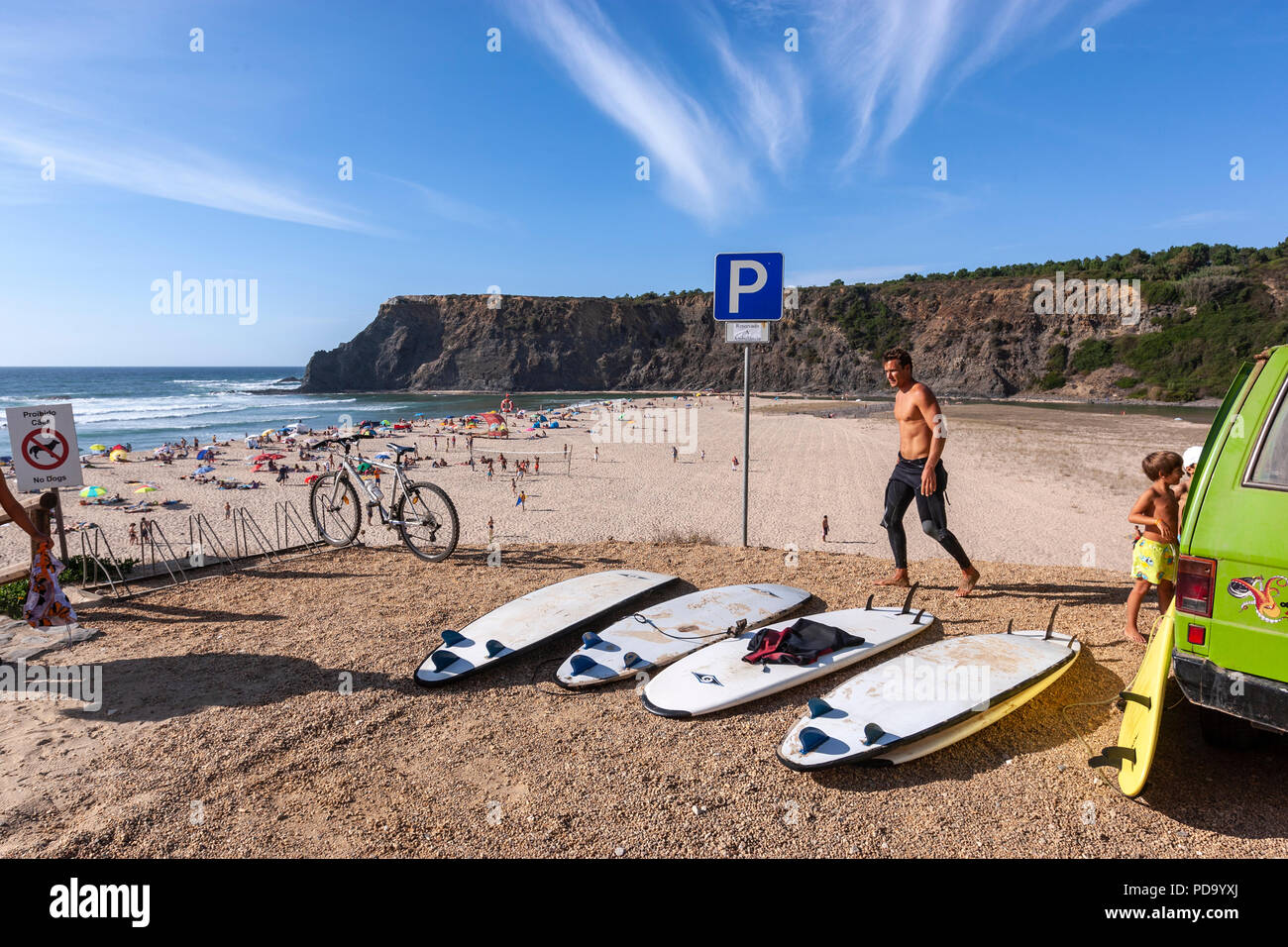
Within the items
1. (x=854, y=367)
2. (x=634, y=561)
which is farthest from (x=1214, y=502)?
(x=854, y=367)

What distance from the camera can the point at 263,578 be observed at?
665cm

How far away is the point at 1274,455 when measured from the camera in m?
2.88

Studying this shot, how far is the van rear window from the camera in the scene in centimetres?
284

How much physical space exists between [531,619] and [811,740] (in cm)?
260

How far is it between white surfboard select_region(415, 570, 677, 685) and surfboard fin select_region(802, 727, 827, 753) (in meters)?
2.19

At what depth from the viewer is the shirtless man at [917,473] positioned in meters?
5.56

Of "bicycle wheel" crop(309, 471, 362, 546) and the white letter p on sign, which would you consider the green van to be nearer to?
the white letter p on sign

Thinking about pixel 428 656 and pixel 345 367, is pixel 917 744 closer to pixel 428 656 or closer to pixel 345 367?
pixel 428 656

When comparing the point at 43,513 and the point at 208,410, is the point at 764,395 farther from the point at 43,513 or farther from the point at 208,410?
the point at 43,513

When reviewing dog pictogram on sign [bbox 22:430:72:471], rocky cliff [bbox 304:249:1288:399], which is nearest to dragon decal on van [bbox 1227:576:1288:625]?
dog pictogram on sign [bbox 22:430:72:471]

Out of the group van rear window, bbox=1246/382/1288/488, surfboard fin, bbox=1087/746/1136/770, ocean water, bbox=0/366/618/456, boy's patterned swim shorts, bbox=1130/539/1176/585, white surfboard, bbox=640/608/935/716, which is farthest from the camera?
ocean water, bbox=0/366/618/456

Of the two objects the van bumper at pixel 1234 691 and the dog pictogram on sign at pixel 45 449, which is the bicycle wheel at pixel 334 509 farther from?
the van bumper at pixel 1234 691

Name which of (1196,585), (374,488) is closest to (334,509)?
(374,488)
